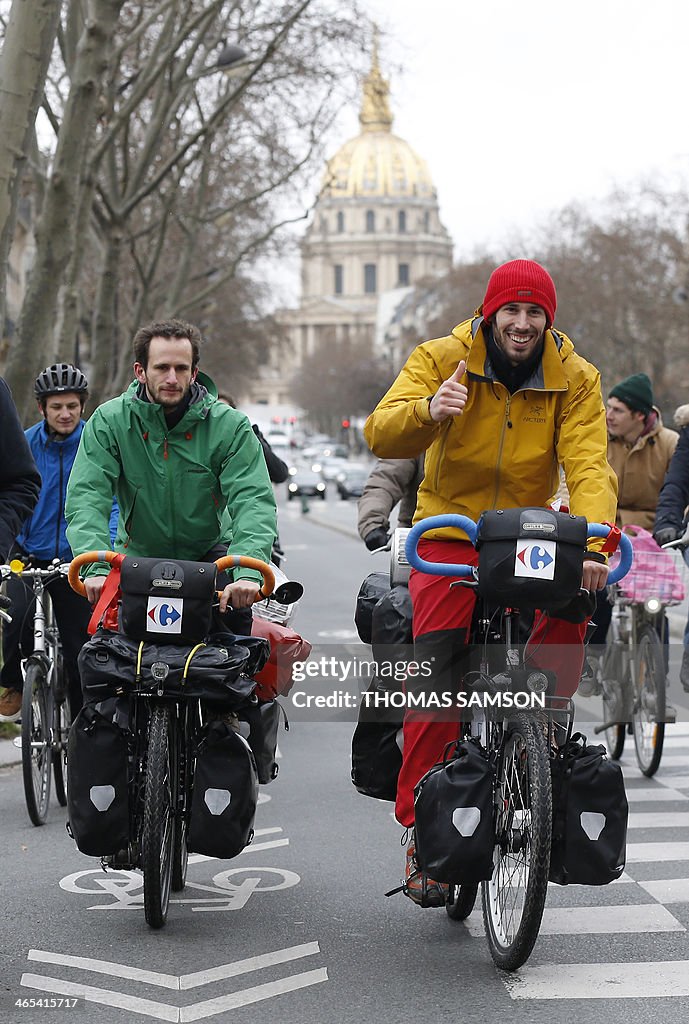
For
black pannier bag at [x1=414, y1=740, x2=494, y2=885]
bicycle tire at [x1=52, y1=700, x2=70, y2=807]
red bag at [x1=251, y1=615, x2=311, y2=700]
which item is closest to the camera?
black pannier bag at [x1=414, y1=740, x2=494, y2=885]

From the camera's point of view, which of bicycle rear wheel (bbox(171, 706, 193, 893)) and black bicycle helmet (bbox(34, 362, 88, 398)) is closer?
bicycle rear wheel (bbox(171, 706, 193, 893))

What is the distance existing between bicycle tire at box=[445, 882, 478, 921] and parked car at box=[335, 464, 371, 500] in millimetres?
56154

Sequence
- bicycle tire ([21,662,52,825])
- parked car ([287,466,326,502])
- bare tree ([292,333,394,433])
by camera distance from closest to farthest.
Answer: bicycle tire ([21,662,52,825]) < parked car ([287,466,326,502]) < bare tree ([292,333,394,433])

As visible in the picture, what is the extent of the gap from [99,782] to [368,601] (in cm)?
129

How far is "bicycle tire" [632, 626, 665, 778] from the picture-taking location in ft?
26.9

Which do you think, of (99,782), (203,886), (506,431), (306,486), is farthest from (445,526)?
(306,486)

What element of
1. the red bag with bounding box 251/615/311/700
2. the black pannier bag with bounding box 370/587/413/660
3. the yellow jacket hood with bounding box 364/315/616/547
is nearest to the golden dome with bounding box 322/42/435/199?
the red bag with bounding box 251/615/311/700

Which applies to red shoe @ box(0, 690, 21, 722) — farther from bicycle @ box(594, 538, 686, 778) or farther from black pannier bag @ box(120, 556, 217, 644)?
bicycle @ box(594, 538, 686, 778)

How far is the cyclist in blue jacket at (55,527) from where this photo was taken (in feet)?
25.0

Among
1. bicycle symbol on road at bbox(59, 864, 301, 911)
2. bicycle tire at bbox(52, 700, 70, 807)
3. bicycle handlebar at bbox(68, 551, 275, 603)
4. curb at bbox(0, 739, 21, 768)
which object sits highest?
bicycle handlebar at bbox(68, 551, 275, 603)

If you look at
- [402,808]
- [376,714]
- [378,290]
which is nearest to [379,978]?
[402,808]

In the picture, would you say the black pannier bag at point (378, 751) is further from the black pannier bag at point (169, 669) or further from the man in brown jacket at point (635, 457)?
the man in brown jacket at point (635, 457)

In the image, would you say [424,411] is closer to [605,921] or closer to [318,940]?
[318,940]

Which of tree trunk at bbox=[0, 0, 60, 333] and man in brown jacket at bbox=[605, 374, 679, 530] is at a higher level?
tree trunk at bbox=[0, 0, 60, 333]
